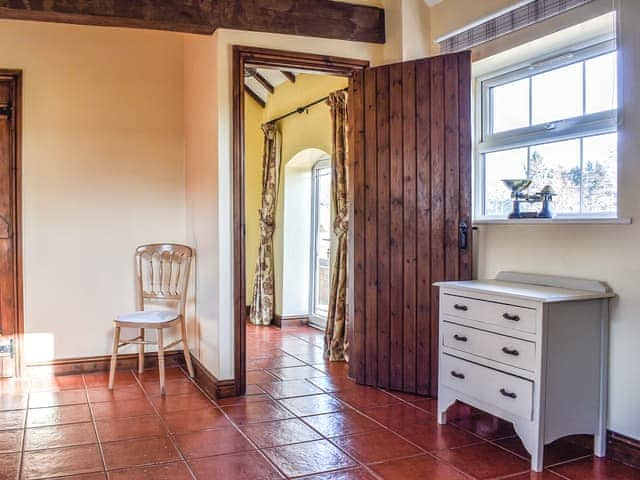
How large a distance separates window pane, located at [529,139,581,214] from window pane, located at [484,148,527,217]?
0.09 metres

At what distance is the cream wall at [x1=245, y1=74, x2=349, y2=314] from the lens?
19.1ft

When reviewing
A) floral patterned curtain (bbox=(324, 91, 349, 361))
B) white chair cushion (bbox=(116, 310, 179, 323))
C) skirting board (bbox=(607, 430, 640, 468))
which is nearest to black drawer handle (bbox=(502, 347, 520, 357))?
skirting board (bbox=(607, 430, 640, 468))

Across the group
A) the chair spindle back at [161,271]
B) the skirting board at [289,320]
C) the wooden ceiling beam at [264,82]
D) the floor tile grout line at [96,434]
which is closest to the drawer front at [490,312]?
the floor tile grout line at [96,434]

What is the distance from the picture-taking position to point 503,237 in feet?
11.5

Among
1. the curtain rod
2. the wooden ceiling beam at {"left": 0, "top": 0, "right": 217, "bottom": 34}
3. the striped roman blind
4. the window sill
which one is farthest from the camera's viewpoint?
the curtain rod

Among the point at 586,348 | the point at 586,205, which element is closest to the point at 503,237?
the point at 586,205

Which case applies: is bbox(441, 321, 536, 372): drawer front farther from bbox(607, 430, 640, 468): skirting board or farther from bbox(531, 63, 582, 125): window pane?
bbox(531, 63, 582, 125): window pane

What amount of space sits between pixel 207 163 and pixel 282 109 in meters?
2.61

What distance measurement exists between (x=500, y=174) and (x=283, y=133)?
3.34 meters

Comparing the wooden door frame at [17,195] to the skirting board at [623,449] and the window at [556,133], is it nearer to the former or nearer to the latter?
the window at [556,133]

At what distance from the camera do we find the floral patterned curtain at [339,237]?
4.93 meters

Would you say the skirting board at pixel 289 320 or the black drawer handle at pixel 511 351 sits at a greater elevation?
the black drawer handle at pixel 511 351

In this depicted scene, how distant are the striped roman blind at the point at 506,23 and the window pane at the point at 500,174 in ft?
2.27

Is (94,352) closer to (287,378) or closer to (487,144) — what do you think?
(287,378)
